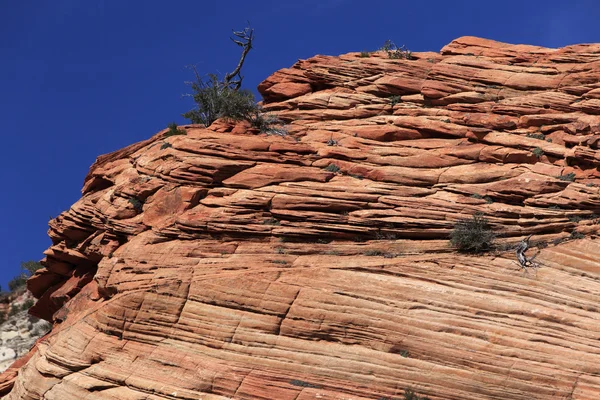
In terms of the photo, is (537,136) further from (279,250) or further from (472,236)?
(279,250)

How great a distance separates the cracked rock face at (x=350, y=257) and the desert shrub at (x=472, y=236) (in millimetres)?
340

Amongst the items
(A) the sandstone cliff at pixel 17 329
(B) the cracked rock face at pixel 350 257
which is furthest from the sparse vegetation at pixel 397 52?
(A) the sandstone cliff at pixel 17 329

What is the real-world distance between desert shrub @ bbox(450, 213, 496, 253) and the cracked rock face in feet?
1.12

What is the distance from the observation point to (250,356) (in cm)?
1766

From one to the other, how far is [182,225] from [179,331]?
3751 millimetres

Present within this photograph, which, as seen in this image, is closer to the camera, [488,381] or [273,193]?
[488,381]

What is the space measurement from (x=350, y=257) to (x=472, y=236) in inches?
154

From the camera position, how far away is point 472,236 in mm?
18844

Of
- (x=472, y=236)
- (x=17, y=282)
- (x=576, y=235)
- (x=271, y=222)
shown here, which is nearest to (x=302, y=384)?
(x=271, y=222)

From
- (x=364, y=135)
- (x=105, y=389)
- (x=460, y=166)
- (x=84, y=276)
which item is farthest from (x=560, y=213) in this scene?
(x=84, y=276)

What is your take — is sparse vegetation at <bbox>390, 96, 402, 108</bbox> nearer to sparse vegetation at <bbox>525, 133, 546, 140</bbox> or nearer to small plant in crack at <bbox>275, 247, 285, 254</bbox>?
sparse vegetation at <bbox>525, 133, 546, 140</bbox>

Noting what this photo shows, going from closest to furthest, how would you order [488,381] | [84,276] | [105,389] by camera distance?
[488,381] < [105,389] < [84,276]

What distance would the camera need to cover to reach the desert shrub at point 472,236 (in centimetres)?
1883

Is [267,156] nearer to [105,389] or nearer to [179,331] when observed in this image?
[179,331]
